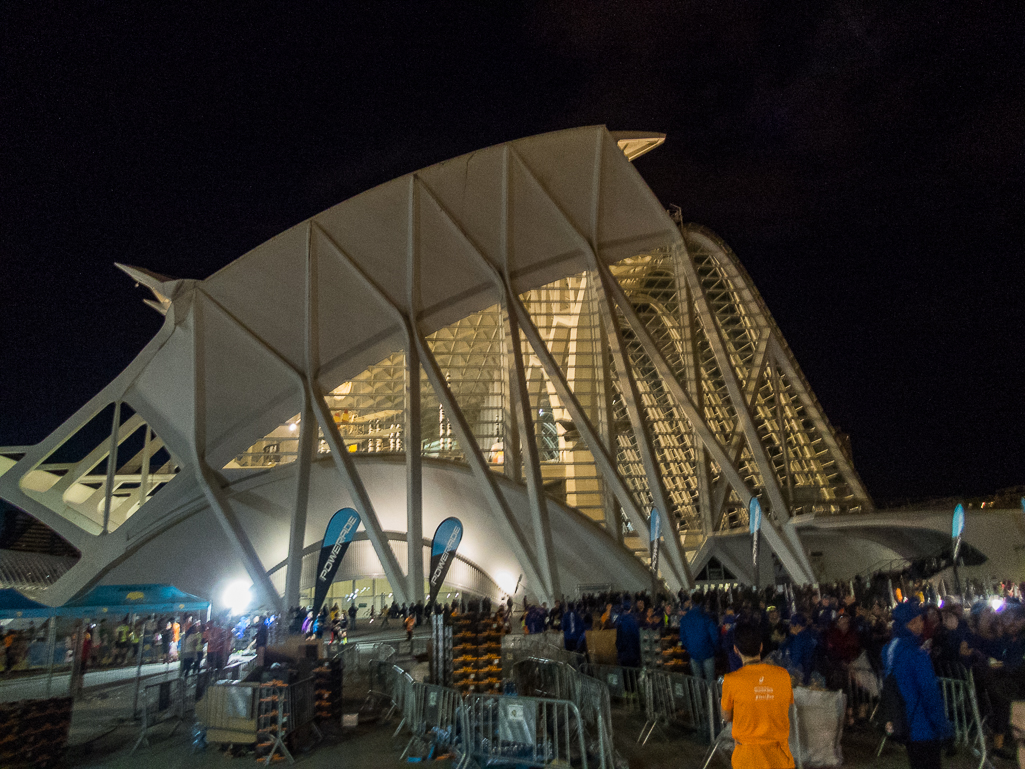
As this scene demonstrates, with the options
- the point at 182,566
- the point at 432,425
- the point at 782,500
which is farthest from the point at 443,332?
the point at 782,500

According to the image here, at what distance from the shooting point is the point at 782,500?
1092 inches

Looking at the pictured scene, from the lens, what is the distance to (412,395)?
26234mm

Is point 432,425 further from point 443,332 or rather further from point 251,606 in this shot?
point 251,606

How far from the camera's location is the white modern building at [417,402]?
2627 cm

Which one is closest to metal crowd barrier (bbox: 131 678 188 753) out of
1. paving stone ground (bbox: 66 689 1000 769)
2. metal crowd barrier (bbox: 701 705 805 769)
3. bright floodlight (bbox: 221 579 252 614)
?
paving stone ground (bbox: 66 689 1000 769)

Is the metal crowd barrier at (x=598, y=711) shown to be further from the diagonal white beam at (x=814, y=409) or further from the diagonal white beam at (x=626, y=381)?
the diagonal white beam at (x=814, y=409)

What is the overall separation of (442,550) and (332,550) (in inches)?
123

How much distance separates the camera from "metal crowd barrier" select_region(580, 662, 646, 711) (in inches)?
439

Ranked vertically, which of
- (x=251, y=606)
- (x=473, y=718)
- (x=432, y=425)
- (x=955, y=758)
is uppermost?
(x=432, y=425)

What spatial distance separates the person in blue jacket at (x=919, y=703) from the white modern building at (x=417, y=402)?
1958 centimetres

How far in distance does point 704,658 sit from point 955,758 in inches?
111

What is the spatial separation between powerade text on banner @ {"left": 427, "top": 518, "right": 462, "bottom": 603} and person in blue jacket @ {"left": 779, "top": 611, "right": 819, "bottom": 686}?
1245cm

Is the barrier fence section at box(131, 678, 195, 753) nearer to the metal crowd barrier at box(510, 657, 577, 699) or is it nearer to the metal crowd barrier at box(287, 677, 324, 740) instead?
the metal crowd barrier at box(287, 677, 324, 740)

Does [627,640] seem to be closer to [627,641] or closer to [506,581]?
[627,641]
